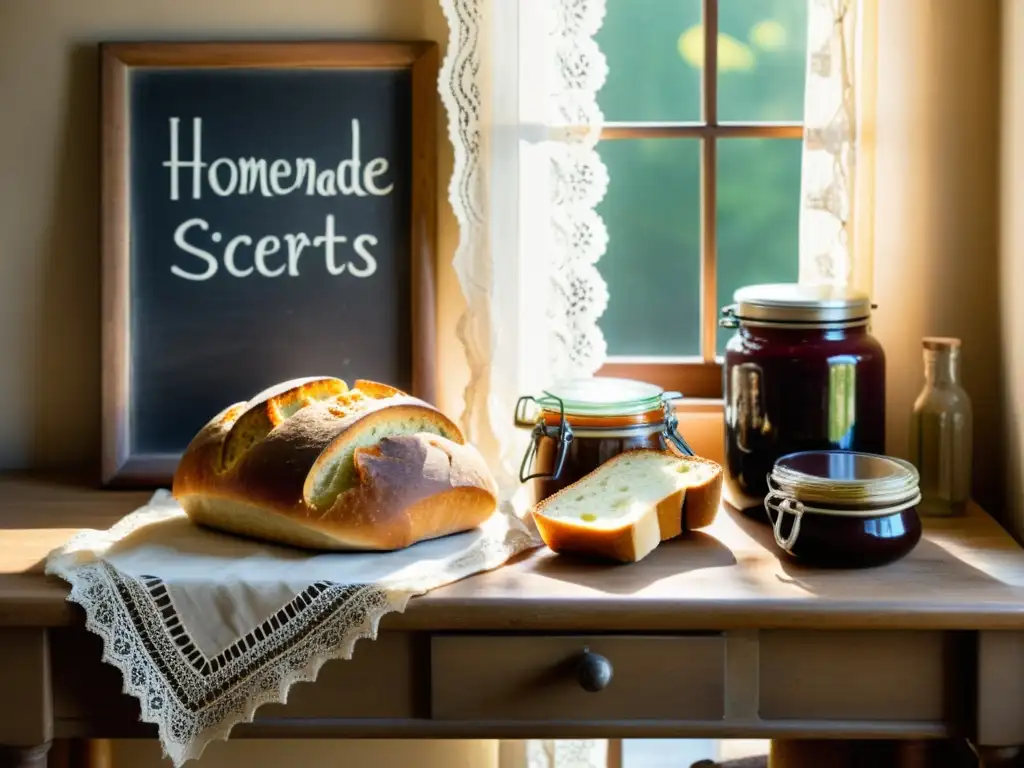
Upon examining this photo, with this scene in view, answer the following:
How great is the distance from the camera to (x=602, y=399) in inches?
64.7

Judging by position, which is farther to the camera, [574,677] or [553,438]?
[553,438]

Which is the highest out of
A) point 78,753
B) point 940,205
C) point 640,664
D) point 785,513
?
point 940,205

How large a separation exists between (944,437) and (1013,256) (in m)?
0.26

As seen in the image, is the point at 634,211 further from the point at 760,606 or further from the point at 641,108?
the point at 760,606

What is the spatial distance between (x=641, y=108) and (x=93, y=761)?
1295mm

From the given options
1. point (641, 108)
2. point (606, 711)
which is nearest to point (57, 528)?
point (606, 711)

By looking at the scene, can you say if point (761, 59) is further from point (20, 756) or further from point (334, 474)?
point (20, 756)

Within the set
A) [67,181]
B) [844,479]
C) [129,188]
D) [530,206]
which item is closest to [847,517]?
[844,479]

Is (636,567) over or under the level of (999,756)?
over

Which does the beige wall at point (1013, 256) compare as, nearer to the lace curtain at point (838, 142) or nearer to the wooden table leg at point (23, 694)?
the lace curtain at point (838, 142)

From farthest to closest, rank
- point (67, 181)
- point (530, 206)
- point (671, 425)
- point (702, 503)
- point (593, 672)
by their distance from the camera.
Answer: point (67, 181)
point (530, 206)
point (671, 425)
point (702, 503)
point (593, 672)

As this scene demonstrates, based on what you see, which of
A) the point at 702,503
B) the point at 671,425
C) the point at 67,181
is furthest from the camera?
the point at 67,181

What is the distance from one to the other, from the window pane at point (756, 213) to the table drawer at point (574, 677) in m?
0.71

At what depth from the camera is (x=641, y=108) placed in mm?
1934
